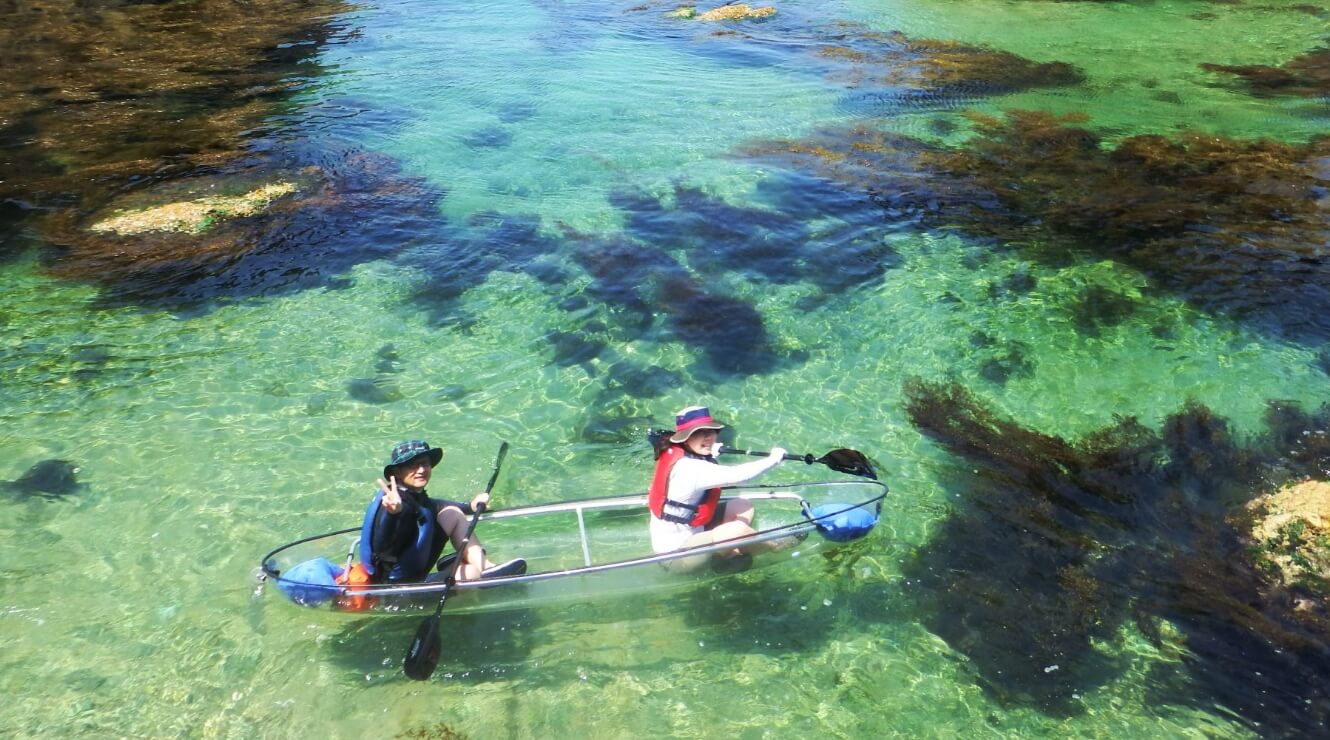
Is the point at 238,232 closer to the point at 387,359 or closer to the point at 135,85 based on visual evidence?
the point at 387,359

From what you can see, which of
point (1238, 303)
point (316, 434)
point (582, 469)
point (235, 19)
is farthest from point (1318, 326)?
point (235, 19)

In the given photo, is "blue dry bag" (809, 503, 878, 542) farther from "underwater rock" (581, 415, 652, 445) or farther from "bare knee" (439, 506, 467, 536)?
"bare knee" (439, 506, 467, 536)

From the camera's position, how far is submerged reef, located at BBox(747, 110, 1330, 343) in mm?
12195

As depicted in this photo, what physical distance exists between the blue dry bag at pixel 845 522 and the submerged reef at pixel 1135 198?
21.1 feet

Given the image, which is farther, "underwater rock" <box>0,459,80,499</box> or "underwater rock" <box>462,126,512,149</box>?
"underwater rock" <box>462,126,512,149</box>

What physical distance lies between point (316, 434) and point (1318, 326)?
13.3 metres

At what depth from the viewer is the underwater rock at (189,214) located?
1411 cm

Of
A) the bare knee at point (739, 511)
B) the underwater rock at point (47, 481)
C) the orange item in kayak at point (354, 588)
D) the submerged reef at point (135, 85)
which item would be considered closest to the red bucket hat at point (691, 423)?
the bare knee at point (739, 511)

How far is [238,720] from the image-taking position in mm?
6695

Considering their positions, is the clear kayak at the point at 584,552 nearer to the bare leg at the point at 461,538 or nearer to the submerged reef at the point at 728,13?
the bare leg at the point at 461,538

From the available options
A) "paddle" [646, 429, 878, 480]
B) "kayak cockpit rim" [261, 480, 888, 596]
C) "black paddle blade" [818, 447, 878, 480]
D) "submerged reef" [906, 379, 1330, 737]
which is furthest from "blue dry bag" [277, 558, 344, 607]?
"submerged reef" [906, 379, 1330, 737]

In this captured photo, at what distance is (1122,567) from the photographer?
25.7 ft

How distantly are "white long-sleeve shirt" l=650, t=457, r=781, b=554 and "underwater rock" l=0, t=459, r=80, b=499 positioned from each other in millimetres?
6618

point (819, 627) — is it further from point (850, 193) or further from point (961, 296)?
point (850, 193)
